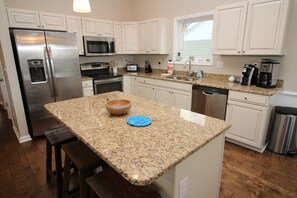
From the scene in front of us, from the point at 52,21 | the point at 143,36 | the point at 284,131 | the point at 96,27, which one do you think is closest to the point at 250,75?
the point at 284,131

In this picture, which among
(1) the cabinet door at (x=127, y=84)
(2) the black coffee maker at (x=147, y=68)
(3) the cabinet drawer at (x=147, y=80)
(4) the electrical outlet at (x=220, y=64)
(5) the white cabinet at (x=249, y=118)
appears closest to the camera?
(5) the white cabinet at (x=249, y=118)

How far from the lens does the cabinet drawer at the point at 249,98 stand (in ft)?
7.63

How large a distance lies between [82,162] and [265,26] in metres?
2.81

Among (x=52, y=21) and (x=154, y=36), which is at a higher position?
(x=52, y=21)

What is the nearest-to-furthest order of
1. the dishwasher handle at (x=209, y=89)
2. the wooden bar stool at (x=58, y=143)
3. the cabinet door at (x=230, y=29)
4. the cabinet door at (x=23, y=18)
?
the wooden bar stool at (x=58, y=143)
the cabinet door at (x=230, y=29)
the dishwasher handle at (x=209, y=89)
the cabinet door at (x=23, y=18)

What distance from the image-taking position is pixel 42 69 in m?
2.87

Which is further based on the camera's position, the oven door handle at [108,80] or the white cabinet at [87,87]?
the oven door handle at [108,80]

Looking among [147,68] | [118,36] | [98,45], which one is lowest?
[147,68]

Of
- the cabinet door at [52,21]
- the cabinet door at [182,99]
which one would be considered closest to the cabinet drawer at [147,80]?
the cabinet door at [182,99]

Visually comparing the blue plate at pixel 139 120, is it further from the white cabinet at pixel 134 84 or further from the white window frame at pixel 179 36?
the white cabinet at pixel 134 84

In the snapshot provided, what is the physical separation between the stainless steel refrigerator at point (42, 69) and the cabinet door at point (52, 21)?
0.55 meters

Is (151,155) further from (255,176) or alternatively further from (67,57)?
(67,57)

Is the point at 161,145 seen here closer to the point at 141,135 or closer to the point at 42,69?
the point at 141,135

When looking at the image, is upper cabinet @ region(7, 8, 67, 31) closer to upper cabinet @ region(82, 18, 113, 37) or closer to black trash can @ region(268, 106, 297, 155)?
upper cabinet @ region(82, 18, 113, 37)
